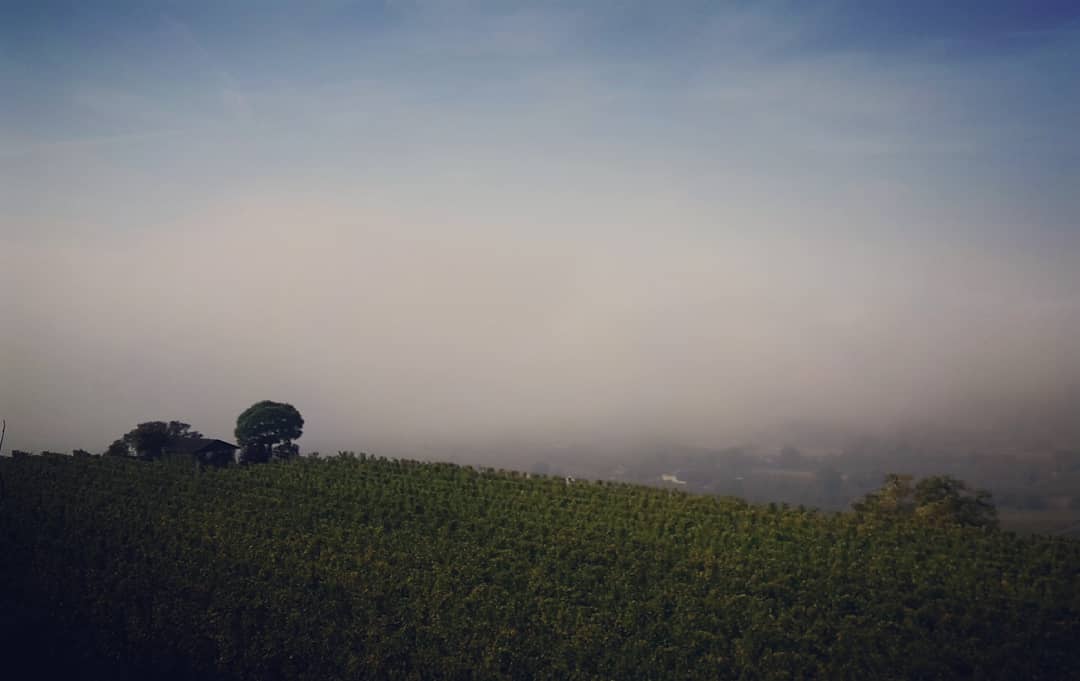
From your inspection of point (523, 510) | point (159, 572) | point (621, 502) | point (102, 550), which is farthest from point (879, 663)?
point (102, 550)

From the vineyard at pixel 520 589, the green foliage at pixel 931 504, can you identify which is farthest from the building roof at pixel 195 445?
the green foliage at pixel 931 504

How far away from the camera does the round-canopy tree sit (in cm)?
6253

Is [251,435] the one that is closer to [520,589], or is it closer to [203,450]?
[203,450]

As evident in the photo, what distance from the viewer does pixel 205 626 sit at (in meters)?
32.0

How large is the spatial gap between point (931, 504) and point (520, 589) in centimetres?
2270

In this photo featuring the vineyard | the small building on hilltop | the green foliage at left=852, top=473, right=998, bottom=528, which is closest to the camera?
the vineyard

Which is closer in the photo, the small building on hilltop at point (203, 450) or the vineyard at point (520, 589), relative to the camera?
the vineyard at point (520, 589)

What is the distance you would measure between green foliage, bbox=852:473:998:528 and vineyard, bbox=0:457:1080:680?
5.07m

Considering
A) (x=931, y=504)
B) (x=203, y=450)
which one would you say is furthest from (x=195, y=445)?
(x=931, y=504)

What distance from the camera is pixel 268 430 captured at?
6322 cm

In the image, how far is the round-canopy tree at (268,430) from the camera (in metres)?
62.5

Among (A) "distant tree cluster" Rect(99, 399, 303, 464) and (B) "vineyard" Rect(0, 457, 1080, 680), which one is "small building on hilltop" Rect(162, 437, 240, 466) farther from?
(B) "vineyard" Rect(0, 457, 1080, 680)

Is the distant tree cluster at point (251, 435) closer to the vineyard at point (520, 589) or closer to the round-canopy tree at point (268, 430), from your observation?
the round-canopy tree at point (268, 430)

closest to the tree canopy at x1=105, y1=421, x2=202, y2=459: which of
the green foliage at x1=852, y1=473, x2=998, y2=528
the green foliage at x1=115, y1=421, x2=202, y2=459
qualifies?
the green foliage at x1=115, y1=421, x2=202, y2=459
